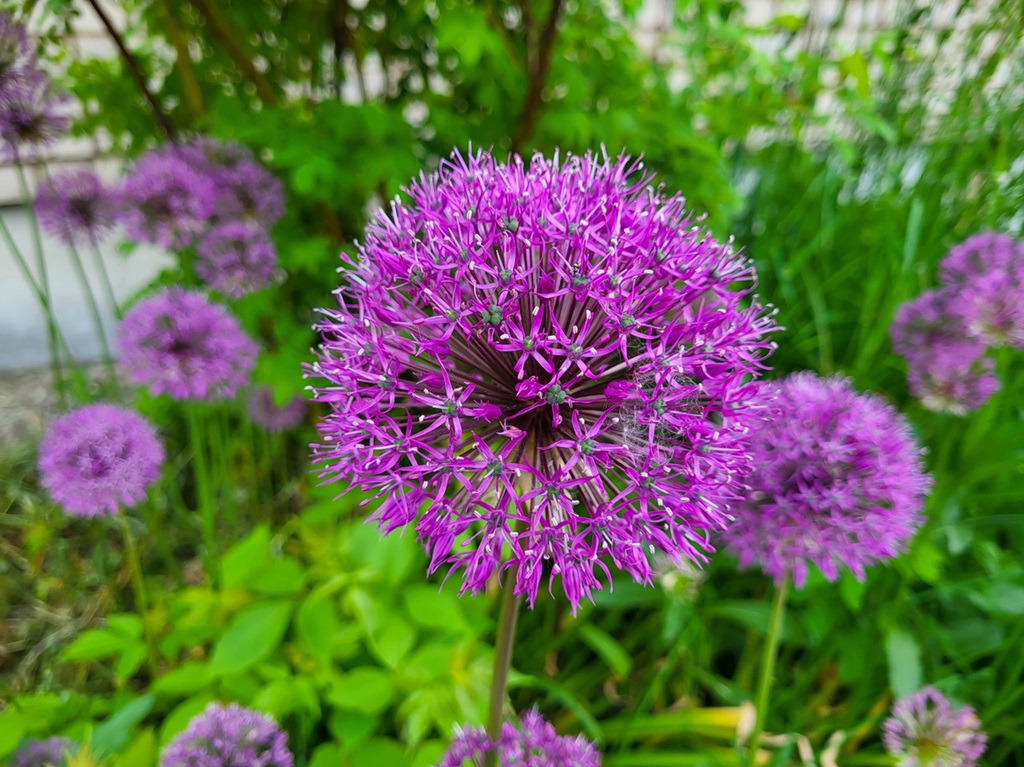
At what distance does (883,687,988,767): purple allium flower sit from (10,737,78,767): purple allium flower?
1.58 meters

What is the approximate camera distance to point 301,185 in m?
1.46

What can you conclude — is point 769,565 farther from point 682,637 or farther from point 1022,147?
point 1022,147

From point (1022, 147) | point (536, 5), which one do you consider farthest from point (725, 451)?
point (1022, 147)

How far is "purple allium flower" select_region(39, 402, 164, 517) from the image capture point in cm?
131

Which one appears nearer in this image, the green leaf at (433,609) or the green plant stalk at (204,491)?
the green leaf at (433,609)

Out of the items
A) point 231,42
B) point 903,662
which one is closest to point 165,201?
point 231,42

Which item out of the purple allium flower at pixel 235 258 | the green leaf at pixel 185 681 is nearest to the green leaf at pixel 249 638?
the green leaf at pixel 185 681

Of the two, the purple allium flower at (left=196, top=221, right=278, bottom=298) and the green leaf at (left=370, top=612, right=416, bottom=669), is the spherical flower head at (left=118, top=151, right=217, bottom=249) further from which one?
the green leaf at (left=370, top=612, right=416, bottom=669)

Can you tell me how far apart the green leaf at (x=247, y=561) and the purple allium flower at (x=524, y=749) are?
2.40ft

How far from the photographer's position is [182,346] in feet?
4.75

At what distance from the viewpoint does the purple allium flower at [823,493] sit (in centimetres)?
116

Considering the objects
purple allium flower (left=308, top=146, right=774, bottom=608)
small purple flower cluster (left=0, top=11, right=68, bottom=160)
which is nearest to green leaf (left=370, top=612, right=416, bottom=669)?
purple allium flower (left=308, top=146, right=774, bottom=608)

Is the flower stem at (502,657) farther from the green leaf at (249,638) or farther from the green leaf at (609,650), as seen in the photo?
the green leaf at (609,650)

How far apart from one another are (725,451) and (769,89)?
1.49 metres
